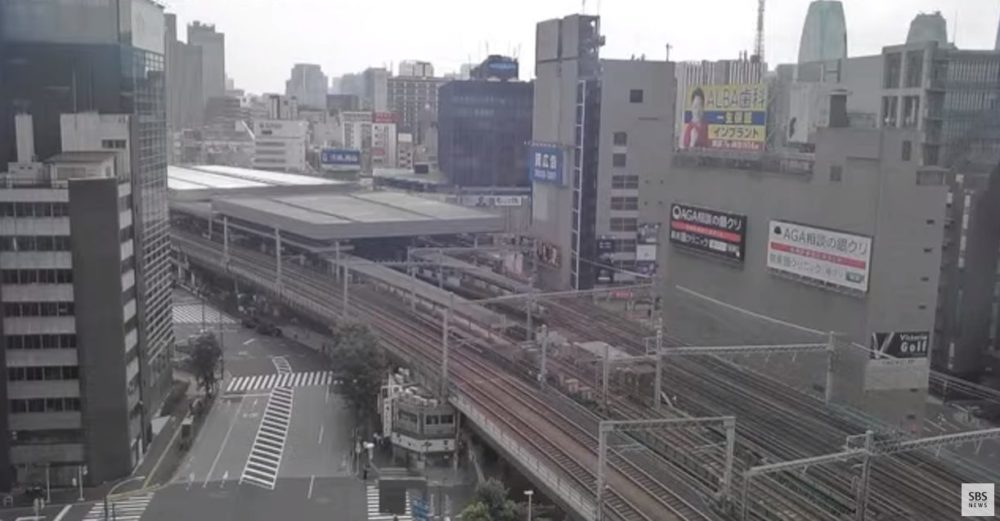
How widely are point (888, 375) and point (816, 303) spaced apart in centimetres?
219

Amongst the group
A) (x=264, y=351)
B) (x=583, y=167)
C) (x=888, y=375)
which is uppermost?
(x=583, y=167)

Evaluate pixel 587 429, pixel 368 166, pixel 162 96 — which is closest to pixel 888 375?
pixel 587 429

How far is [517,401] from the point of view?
2266cm

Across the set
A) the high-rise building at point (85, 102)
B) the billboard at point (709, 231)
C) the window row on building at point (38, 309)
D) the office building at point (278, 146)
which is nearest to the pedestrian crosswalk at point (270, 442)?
the high-rise building at point (85, 102)

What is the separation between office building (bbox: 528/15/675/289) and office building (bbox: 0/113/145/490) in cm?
2218

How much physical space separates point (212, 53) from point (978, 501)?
456ft

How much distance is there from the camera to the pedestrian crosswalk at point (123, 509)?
741 inches

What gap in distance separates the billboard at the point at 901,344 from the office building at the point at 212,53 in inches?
5085

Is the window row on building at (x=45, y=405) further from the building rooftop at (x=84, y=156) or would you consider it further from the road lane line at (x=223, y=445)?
the building rooftop at (x=84, y=156)

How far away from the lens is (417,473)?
70.1 feet

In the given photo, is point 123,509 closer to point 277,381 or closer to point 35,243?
point 35,243

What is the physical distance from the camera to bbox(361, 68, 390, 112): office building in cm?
13201

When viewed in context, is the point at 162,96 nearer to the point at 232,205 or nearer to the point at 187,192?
the point at 232,205

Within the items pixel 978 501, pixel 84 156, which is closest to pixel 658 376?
pixel 978 501
